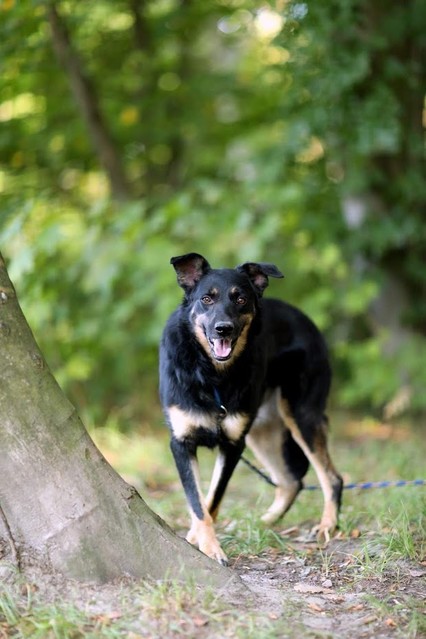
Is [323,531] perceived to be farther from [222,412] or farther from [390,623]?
[390,623]

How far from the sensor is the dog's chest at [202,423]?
4.56 metres

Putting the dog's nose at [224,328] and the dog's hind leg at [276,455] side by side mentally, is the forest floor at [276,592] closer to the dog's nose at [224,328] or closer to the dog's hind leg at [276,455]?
the dog's hind leg at [276,455]

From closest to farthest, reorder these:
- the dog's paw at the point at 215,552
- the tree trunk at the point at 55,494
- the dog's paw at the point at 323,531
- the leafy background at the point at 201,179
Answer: the tree trunk at the point at 55,494 < the dog's paw at the point at 215,552 < the dog's paw at the point at 323,531 < the leafy background at the point at 201,179

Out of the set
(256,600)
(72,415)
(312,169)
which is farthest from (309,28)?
(256,600)

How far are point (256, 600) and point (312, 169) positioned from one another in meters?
7.04

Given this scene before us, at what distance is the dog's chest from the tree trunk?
0.89m

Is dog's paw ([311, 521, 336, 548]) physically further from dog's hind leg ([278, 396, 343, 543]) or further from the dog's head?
the dog's head

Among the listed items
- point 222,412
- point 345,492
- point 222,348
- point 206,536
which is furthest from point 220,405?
point 345,492

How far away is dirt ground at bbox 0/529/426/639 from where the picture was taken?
10.7 feet

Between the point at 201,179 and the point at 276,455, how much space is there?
4.81 meters

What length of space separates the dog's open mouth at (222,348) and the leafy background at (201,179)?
3123mm

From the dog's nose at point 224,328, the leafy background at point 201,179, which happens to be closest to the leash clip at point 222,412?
the dog's nose at point 224,328

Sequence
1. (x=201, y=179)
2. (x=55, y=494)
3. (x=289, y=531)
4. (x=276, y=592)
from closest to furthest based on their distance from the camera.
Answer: (x=55, y=494), (x=276, y=592), (x=289, y=531), (x=201, y=179)

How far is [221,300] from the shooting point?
458cm
